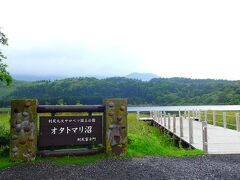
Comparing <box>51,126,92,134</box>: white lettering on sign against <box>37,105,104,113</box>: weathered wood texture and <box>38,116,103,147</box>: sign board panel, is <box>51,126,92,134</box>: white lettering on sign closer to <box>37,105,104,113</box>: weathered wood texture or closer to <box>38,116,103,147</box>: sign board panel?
<box>38,116,103,147</box>: sign board panel

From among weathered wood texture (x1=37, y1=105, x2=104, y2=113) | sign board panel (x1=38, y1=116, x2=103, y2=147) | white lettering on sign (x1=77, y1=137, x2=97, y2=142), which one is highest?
weathered wood texture (x1=37, y1=105, x2=104, y2=113)

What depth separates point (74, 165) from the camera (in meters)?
9.01

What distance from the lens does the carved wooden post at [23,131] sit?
9516mm

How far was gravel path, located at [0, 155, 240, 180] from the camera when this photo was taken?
7.74m

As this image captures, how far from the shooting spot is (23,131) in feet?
31.6

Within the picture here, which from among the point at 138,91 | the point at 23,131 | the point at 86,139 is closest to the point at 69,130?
the point at 86,139

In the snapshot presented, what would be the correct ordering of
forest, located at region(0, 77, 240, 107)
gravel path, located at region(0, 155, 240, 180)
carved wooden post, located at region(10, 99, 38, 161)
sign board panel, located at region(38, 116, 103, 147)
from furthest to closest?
forest, located at region(0, 77, 240, 107) → sign board panel, located at region(38, 116, 103, 147) → carved wooden post, located at region(10, 99, 38, 161) → gravel path, located at region(0, 155, 240, 180)

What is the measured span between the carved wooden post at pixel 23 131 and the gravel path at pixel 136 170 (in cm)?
A: 67

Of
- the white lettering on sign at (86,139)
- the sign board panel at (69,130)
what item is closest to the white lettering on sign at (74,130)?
the sign board panel at (69,130)

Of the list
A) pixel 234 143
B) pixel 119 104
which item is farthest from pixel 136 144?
pixel 234 143

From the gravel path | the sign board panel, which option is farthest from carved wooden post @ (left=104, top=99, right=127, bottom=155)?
the gravel path

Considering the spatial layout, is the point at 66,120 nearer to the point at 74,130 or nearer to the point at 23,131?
the point at 74,130

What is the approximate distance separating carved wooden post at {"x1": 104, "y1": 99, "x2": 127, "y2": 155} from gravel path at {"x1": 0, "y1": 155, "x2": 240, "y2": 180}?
74 centimetres

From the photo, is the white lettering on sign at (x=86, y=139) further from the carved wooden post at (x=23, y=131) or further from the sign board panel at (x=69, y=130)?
the carved wooden post at (x=23, y=131)
